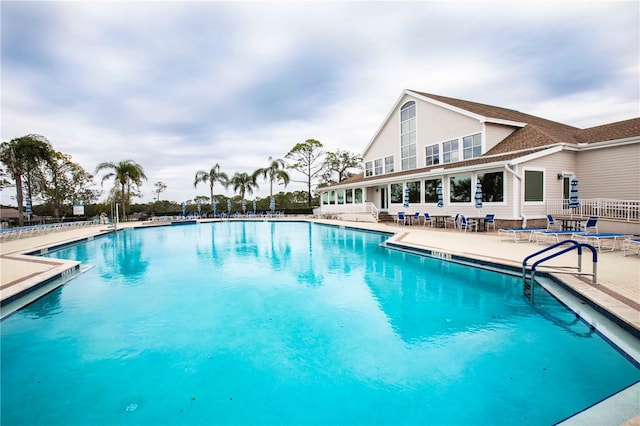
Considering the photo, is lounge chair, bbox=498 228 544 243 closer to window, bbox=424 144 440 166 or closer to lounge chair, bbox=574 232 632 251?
lounge chair, bbox=574 232 632 251

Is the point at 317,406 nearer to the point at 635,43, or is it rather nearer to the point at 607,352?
the point at 607,352

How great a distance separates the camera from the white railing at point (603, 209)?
1008cm

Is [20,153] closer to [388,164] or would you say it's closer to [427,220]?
[388,164]

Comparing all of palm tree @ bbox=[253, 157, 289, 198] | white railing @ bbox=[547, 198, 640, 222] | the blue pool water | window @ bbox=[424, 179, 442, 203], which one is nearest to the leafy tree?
palm tree @ bbox=[253, 157, 289, 198]

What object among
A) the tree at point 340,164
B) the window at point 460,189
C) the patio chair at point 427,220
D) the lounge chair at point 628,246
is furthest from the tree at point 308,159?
the lounge chair at point 628,246

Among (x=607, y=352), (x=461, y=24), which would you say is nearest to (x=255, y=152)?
(x=461, y=24)

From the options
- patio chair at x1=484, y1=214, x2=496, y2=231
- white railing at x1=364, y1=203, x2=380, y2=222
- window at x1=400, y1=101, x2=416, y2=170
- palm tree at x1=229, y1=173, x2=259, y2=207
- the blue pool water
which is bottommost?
the blue pool water

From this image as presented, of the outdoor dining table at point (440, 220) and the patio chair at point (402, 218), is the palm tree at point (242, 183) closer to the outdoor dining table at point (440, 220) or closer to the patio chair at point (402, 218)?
the patio chair at point (402, 218)

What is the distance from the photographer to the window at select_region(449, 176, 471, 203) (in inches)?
601

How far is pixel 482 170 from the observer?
46.9 feet

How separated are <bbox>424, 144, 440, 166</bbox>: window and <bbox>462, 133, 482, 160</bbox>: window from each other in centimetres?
175

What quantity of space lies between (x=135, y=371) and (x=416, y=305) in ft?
14.6

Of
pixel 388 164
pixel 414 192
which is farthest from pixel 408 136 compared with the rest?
pixel 414 192

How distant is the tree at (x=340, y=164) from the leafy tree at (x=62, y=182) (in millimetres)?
26709
